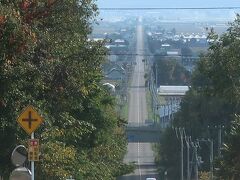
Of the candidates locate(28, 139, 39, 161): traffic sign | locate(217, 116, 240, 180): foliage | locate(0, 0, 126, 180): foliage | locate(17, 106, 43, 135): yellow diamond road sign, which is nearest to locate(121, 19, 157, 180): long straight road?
locate(217, 116, 240, 180): foliage

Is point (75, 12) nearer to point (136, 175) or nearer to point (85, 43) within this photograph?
point (85, 43)

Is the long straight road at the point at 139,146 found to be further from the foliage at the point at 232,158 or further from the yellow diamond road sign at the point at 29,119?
the yellow diamond road sign at the point at 29,119

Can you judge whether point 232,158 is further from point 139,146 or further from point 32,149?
point 139,146

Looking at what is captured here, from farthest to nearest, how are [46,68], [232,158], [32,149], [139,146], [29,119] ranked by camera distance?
[139,146], [232,158], [46,68], [32,149], [29,119]

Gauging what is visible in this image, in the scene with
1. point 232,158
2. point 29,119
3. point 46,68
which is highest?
point 46,68

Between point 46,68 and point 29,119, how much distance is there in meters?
3.69

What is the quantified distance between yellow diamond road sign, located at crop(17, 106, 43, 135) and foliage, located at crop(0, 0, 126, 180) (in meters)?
0.99

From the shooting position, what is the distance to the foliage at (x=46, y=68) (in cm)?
2088

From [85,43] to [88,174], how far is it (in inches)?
507

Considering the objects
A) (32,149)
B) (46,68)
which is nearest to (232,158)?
(46,68)

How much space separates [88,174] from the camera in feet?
136

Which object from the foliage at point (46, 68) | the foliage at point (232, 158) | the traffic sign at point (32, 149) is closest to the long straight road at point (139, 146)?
the foliage at point (232, 158)

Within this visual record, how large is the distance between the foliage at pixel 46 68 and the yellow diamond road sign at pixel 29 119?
99cm

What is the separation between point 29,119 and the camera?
20844mm
